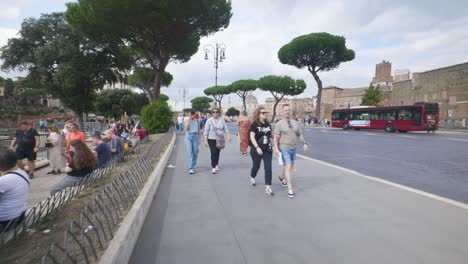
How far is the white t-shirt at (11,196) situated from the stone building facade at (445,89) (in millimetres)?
41127

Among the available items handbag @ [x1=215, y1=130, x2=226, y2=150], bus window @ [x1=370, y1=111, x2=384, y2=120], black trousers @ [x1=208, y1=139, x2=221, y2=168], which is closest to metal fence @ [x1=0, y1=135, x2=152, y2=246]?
black trousers @ [x1=208, y1=139, x2=221, y2=168]

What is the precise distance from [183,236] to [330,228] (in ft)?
5.83

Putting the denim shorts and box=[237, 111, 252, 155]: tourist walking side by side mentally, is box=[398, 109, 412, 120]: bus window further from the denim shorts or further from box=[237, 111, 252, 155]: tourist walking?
the denim shorts

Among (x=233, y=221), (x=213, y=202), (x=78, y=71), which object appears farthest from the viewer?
(x=78, y=71)

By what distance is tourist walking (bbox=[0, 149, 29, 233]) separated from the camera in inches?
116

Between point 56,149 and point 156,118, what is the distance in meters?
10.3

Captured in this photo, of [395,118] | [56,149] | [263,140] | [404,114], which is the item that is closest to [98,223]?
[263,140]

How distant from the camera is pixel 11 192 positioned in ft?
9.82

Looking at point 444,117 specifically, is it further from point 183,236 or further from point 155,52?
point 183,236

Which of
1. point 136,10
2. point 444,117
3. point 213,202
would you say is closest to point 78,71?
point 136,10

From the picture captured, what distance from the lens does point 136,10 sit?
17.7 meters

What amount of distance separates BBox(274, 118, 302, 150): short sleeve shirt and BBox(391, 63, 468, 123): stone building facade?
123ft

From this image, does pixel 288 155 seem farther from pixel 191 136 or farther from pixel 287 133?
pixel 191 136

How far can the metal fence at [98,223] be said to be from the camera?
1.98 metres
